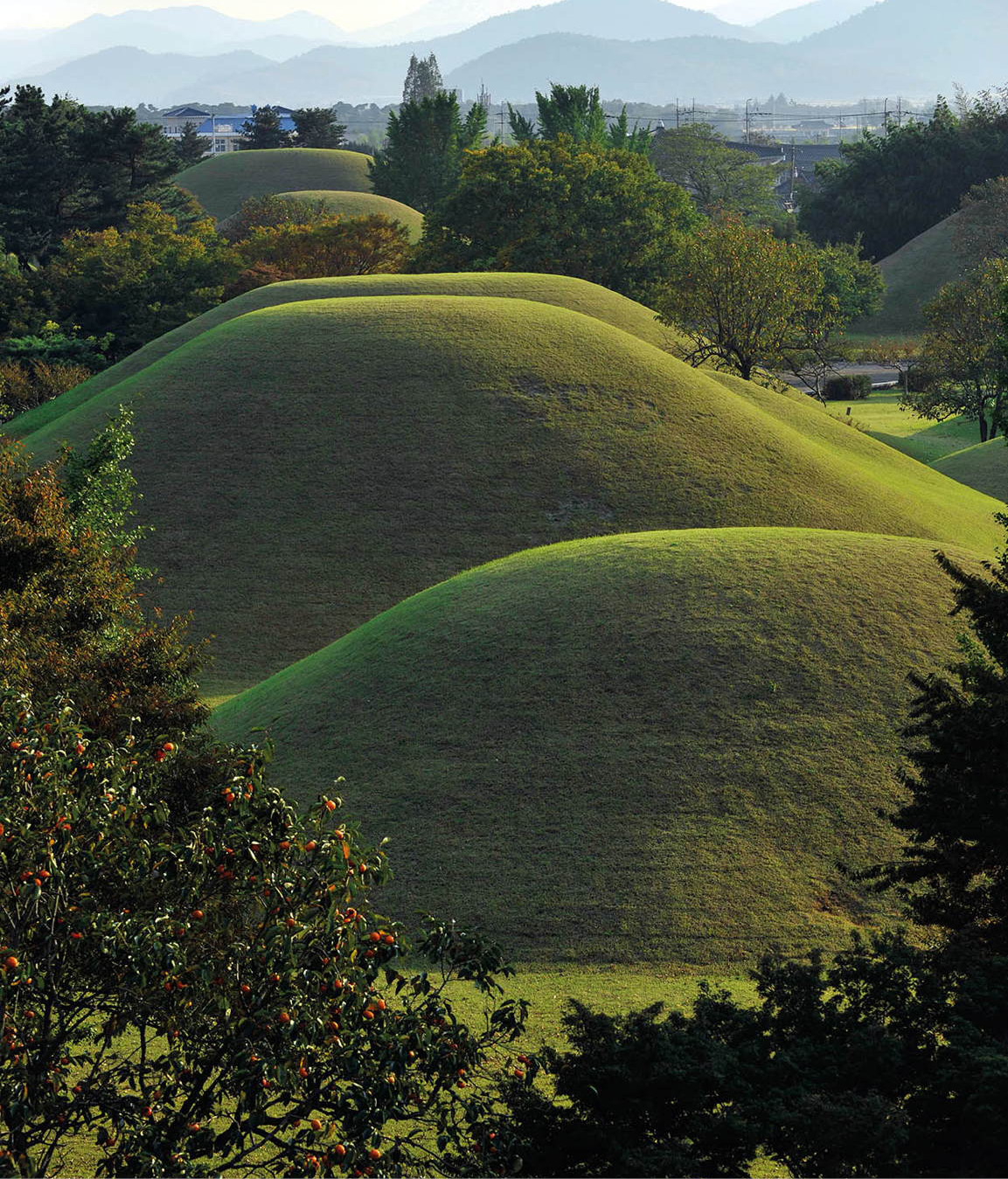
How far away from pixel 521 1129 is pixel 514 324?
42.8 meters

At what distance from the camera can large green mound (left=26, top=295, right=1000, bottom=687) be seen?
3928cm

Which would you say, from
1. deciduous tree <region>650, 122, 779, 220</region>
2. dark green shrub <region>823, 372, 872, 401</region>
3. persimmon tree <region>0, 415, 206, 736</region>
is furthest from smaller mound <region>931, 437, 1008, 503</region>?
deciduous tree <region>650, 122, 779, 220</region>

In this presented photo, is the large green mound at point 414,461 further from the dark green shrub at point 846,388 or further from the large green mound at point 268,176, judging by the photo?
the large green mound at point 268,176

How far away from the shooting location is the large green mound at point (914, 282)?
123750mm

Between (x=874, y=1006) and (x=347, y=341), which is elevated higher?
(x=347, y=341)

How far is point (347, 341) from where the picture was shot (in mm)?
49781

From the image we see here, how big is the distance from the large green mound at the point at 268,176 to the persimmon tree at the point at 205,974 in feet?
445

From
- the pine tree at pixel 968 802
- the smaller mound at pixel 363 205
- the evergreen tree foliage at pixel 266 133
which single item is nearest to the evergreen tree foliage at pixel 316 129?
the evergreen tree foliage at pixel 266 133

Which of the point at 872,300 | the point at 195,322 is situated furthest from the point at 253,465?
the point at 872,300

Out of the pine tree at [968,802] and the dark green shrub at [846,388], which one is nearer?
the pine tree at [968,802]

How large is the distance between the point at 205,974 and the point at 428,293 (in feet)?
171

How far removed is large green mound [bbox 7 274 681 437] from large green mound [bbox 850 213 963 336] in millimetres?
68380

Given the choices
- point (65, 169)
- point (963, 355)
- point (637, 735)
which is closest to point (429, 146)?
point (65, 169)

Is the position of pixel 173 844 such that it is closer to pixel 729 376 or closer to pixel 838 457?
pixel 838 457
